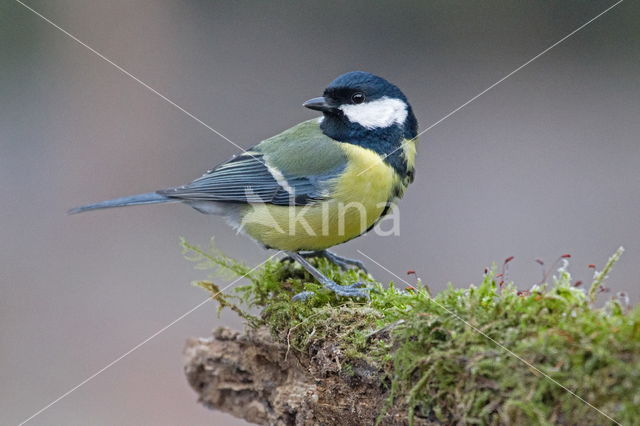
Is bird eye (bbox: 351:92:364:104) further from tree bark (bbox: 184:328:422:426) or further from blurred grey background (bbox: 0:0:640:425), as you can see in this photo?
blurred grey background (bbox: 0:0:640:425)


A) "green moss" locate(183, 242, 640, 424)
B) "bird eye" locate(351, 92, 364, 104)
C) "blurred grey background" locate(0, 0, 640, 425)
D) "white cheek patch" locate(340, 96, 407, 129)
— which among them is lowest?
"blurred grey background" locate(0, 0, 640, 425)

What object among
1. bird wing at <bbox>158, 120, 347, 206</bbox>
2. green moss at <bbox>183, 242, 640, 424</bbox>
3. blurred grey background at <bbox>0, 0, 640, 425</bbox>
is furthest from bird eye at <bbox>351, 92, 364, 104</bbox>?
blurred grey background at <bbox>0, 0, 640, 425</bbox>

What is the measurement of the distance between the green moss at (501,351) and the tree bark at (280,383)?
0.05 meters

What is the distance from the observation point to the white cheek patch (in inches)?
107

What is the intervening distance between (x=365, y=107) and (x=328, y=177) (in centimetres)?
36

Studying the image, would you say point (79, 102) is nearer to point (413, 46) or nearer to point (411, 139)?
point (413, 46)

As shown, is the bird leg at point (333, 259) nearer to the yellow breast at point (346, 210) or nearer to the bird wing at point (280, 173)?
the yellow breast at point (346, 210)

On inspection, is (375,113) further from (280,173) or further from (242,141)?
(242,141)

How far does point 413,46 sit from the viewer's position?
24.8 feet

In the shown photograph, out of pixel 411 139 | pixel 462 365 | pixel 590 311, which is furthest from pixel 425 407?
pixel 411 139

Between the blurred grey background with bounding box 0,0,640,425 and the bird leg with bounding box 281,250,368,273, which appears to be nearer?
the bird leg with bounding box 281,250,368,273

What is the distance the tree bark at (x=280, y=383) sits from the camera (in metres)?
1.81

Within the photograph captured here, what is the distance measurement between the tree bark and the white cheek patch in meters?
1.02

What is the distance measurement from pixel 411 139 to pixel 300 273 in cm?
79
